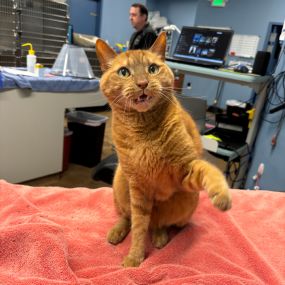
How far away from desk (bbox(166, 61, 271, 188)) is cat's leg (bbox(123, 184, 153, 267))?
0.95 metres

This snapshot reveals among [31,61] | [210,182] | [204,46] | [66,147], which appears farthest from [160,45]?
[66,147]

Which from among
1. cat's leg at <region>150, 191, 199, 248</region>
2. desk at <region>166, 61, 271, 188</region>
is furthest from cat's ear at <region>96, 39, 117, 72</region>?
desk at <region>166, 61, 271, 188</region>

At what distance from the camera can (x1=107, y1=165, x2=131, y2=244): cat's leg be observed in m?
0.92

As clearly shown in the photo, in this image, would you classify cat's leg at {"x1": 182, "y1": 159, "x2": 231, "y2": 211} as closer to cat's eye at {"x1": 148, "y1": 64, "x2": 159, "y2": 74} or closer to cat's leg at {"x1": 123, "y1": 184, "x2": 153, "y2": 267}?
cat's leg at {"x1": 123, "y1": 184, "x2": 153, "y2": 267}

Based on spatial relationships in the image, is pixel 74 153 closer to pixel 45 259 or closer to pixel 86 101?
pixel 86 101

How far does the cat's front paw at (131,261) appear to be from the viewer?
0.79 meters

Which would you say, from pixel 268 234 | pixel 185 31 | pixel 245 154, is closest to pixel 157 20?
pixel 185 31

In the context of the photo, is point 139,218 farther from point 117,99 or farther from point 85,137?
point 85,137

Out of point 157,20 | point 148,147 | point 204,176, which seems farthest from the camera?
point 157,20

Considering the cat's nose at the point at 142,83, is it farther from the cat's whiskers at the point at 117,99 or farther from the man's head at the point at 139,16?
the man's head at the point at 139,16

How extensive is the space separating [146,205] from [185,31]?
65.4 inches

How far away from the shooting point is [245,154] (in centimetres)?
190

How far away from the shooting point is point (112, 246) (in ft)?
2.96

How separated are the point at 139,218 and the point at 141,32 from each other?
7.06 feet
